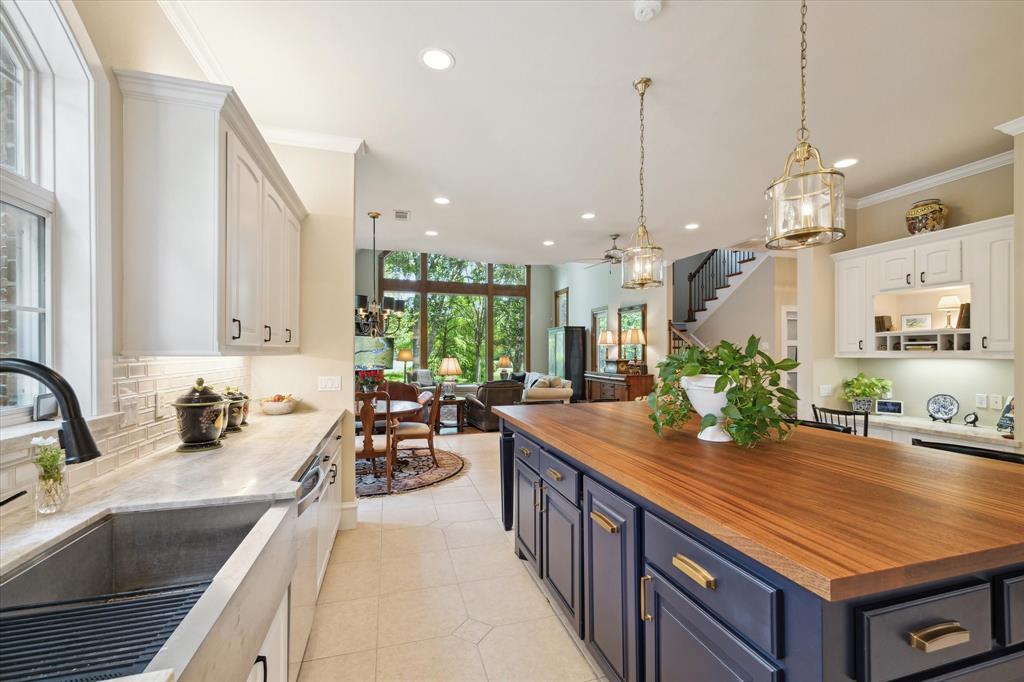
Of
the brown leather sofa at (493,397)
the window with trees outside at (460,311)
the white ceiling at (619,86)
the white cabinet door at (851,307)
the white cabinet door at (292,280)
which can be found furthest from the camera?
the window with trees outside at (460,311)

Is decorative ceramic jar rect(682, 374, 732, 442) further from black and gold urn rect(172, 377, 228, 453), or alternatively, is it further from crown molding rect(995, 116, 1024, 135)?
crown molding rect(995, 116, 1024, 135)

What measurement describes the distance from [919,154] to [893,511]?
152 inches

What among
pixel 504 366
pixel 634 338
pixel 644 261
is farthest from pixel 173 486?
pixel 504 366

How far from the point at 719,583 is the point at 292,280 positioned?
2.92 meters

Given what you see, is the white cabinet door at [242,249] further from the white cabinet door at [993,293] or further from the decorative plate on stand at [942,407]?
the decorative plate on stand at [942,407]

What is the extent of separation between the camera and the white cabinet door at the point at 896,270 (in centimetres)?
384

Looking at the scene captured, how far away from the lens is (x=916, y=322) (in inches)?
153

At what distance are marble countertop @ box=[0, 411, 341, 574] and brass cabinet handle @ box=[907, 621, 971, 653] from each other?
1.63m

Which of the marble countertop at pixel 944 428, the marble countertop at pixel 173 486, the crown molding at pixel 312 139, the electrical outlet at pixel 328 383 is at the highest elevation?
the crown molding at pixel 312 139

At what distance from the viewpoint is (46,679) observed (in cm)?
70

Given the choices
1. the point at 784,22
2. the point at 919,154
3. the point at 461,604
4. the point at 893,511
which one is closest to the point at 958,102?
the point at 919,154

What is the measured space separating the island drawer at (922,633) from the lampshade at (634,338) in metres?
6.90

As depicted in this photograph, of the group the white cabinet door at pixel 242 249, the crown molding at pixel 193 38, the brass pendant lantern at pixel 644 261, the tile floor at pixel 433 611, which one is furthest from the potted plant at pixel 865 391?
the crown molding at pixel 193 38

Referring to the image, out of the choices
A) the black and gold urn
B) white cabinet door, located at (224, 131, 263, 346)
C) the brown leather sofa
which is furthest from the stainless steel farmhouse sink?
the brown leather sofa
